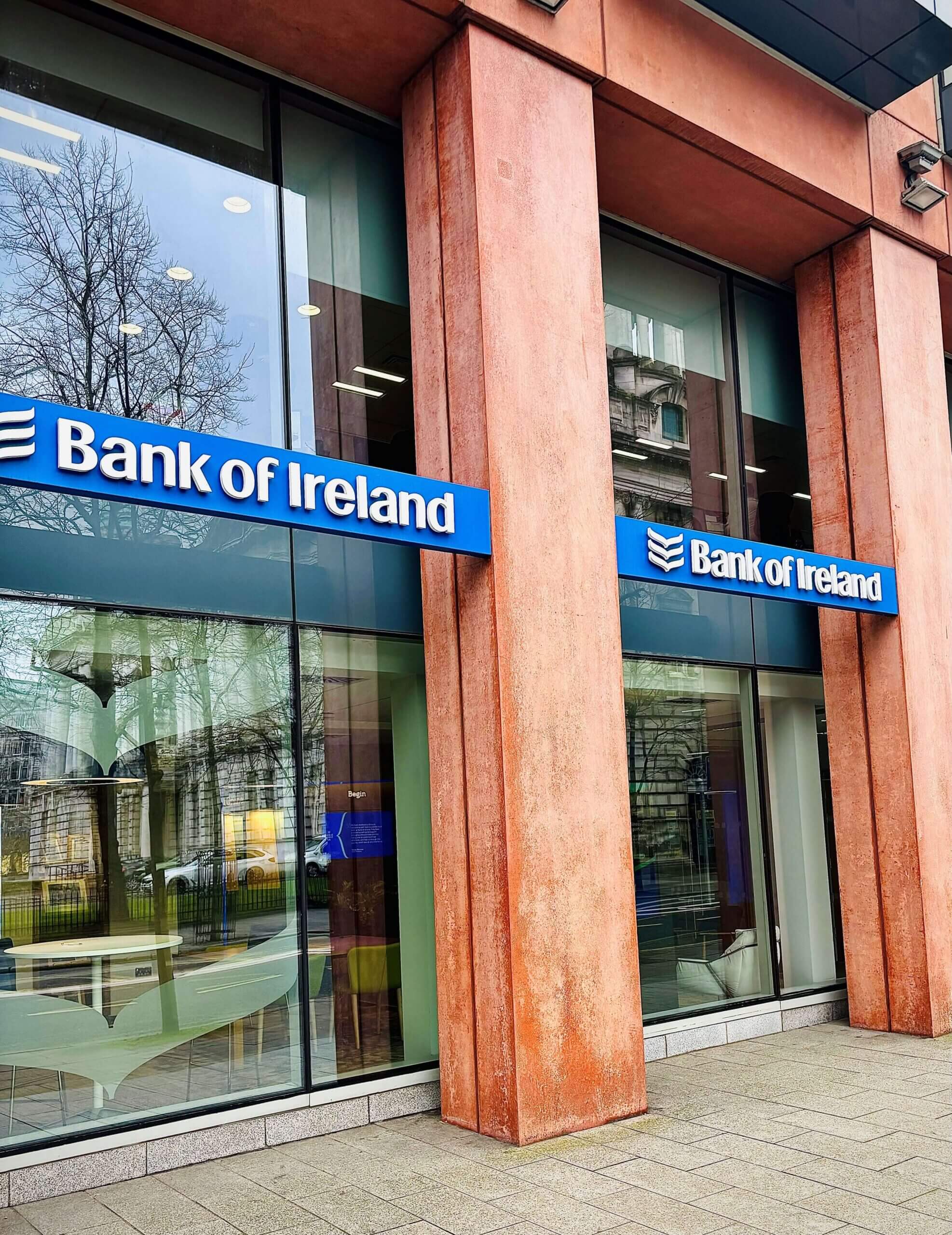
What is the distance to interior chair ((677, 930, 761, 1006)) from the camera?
30.7 feet

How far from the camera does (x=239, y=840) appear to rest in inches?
275

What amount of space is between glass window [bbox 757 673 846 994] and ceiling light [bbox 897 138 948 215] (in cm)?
474

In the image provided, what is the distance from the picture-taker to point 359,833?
24.8ft

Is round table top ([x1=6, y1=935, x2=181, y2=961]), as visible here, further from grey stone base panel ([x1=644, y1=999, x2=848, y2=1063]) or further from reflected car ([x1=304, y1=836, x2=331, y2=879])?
Result: grey stone base panel ([x1=644, y1=999, x2=848, y2=1063])

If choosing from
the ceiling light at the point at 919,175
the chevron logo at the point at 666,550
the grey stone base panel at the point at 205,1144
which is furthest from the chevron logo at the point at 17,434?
the ceiling light at the point at 919,175

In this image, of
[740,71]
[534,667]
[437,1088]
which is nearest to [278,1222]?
[437,1088]

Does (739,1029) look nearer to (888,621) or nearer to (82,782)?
(888,621)

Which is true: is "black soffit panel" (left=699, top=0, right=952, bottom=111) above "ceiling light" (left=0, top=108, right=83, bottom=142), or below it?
above

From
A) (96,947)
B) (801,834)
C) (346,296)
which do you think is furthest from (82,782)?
(801,834)

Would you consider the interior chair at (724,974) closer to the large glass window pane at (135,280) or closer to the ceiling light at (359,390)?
the large glass window pane at (135,280)

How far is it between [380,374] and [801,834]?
5981mm

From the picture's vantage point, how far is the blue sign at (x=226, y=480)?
537cm

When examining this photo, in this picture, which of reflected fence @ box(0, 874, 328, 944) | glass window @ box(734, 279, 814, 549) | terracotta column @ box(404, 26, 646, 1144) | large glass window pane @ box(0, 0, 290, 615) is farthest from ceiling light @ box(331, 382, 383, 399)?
glass window @ box(734, 279, 814, 549)

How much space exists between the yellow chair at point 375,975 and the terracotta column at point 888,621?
4.65 meters
